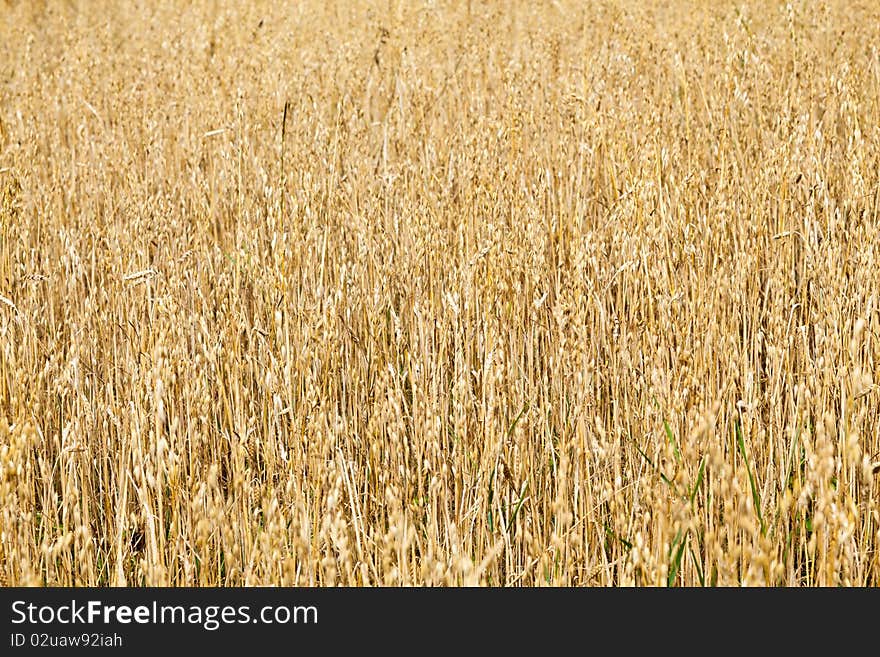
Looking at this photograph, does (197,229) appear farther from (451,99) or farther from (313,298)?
(451,99)

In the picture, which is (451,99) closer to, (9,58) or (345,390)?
(345,390)

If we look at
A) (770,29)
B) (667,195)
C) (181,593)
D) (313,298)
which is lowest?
(181,593)

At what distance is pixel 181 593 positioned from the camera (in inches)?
59.5

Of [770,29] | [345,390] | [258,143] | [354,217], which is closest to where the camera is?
[345,390]

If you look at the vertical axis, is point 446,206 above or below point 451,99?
below

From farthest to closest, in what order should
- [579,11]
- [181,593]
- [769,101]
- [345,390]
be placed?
[579,11] < [769,101] < [345,390] < [181,593]

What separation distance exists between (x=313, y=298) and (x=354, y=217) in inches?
13.2

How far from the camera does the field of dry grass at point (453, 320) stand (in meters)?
1.66

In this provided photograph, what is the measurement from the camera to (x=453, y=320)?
2.25 m

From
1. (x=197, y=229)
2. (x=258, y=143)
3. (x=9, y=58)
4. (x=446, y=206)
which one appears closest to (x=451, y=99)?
(x=258, y=143)

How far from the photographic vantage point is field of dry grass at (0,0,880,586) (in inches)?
65.5

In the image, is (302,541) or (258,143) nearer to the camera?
(302,541)

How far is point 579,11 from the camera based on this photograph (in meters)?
4.80

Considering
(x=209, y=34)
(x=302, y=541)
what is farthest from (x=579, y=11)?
(x=302, y=541)
